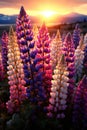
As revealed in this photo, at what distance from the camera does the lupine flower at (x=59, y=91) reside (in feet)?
32.2

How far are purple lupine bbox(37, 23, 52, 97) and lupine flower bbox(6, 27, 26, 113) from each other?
1.82ft

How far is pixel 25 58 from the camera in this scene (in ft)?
35.0

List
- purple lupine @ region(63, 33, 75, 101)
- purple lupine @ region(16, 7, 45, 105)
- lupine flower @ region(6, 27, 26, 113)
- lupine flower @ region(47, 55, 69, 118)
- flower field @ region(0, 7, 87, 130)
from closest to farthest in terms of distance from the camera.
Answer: lupine flower @ region(47, 55, 69, 118) → flower field @ region(0, 7, 87, 130) → purple lupine @ region(16, 7, 45, 105) → lupine flower @ region(6, 27, 26, 113) → purple lupine @ region(63, 33, 75, 101)

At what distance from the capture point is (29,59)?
10.6 m

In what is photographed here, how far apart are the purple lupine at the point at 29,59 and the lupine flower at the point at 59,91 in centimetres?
56

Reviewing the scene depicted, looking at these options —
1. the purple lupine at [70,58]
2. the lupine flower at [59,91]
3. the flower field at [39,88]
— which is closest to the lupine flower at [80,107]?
the flower field at [39,88]

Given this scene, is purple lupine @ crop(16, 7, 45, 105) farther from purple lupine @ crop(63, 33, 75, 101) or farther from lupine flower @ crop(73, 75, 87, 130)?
lupine flower @ crop(73, 75, 87, 130)

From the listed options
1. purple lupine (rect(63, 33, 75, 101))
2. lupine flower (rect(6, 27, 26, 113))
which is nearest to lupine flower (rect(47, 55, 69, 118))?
purple lupine (rect(63, 33, 75, 101))

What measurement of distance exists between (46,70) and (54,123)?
1565 mm

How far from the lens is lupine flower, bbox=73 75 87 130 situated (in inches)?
390

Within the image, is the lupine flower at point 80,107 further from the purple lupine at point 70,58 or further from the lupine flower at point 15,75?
the lupine flower at point 15,75

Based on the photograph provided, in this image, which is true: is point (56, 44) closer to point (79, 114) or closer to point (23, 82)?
point (23, 82)

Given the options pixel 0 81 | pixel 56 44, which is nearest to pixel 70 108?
pixel 56 44

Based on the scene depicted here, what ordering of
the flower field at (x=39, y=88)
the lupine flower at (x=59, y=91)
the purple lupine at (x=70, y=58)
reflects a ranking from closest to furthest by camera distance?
the lupine flower at (x=59, y=91) < the flower field at (x=39, y=88) < the purple lupine at (x=70, y=58)
